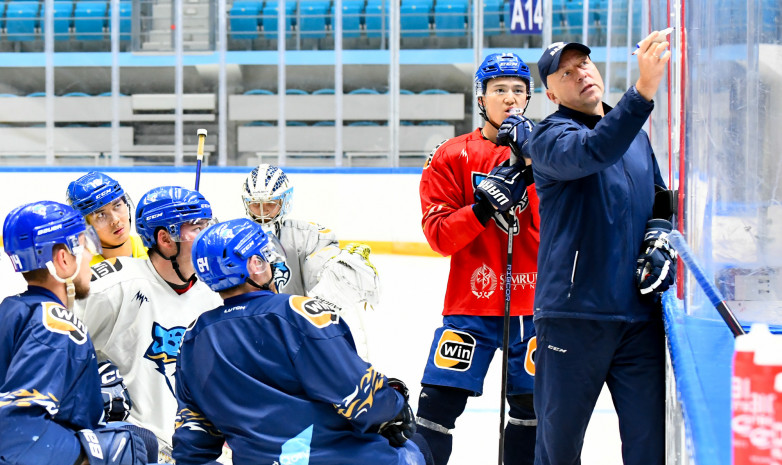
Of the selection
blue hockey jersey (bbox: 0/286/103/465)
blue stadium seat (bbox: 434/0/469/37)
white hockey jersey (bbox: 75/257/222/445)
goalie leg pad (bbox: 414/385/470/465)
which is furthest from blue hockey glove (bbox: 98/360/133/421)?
blue stadium seat (bbox: 434/0/469/37)

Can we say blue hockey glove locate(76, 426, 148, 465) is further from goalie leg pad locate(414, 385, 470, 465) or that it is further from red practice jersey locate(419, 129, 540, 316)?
red practice jersey locate(419, 129, 540, 316)

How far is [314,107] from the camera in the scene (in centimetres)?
945

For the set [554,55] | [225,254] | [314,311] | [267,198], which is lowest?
[314,311]

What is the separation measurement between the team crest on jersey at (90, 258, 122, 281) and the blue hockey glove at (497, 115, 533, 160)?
0.98 m

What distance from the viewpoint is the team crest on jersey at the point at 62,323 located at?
5.68ft

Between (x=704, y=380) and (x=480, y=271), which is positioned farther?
(x=480, y=271)

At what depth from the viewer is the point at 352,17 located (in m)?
9.38

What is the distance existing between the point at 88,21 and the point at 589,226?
845cm

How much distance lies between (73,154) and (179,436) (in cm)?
791

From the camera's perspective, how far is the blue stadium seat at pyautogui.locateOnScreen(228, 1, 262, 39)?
929 cm

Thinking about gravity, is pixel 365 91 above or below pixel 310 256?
above

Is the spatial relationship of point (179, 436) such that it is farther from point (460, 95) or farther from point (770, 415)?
point (460, 95)

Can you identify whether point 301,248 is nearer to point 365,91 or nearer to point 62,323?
point 62,323

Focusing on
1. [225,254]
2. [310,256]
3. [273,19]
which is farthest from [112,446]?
[273,19]
